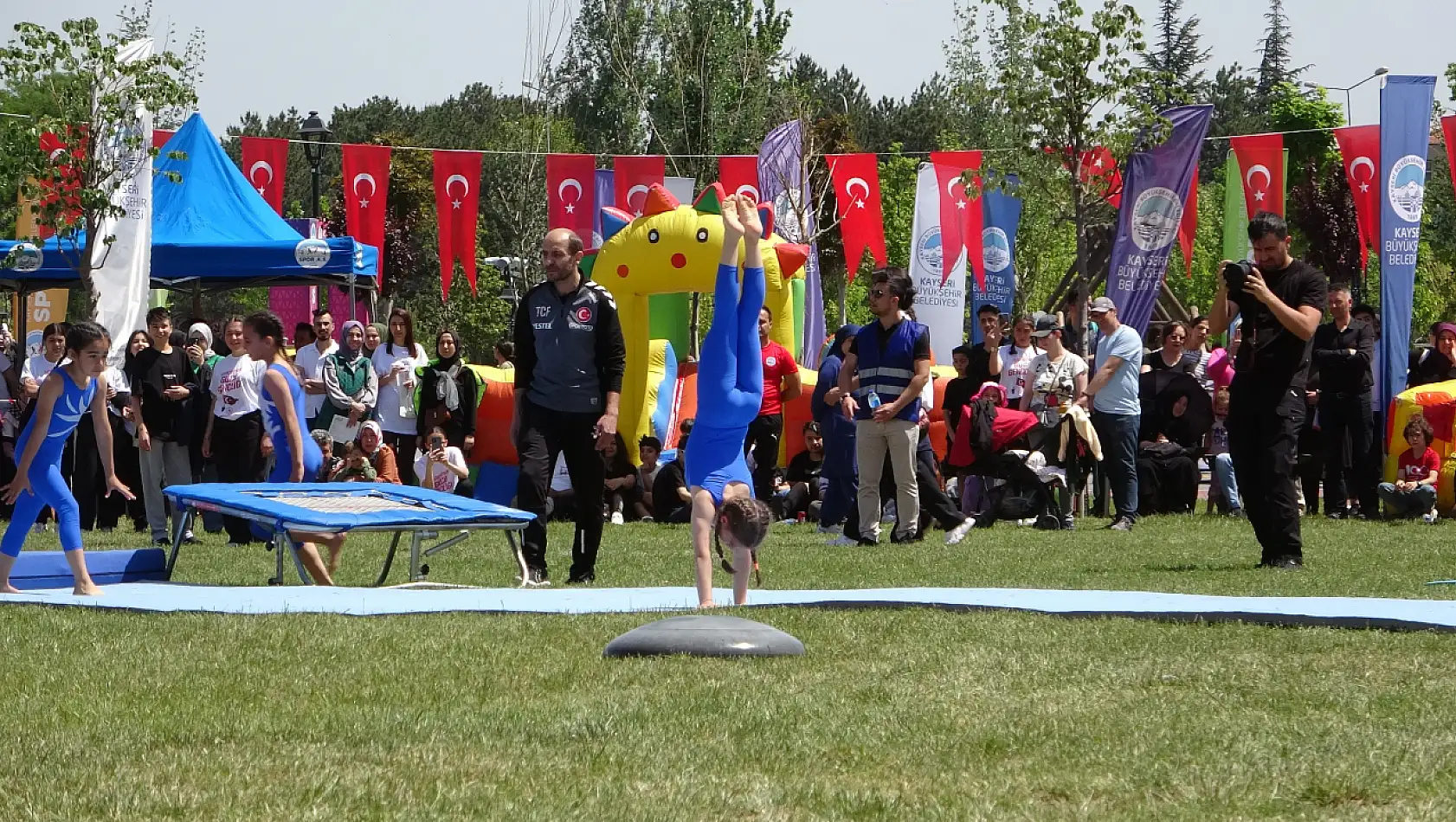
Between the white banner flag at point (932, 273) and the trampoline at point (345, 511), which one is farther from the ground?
the white banner flag at point (932, 273)

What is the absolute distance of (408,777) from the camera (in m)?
4.60

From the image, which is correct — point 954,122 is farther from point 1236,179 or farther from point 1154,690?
point 1154,690

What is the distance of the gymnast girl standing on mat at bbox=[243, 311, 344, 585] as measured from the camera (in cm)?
1064

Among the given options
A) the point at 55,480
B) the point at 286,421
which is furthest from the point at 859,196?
the point at 55,480

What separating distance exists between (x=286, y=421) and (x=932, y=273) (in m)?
18.1

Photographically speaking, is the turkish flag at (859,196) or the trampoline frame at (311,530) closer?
the trampoline frame at (311,530)

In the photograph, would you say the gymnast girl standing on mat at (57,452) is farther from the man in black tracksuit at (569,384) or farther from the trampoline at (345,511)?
the man in black tracksuit at (569,384)

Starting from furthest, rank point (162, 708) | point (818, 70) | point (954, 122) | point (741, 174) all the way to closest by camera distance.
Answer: point (818, 70)
point (954, 122)
point (741, 174)
point (162, 708)

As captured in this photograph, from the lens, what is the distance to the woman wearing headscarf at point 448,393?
1755 cm

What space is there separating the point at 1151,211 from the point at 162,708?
17355mm

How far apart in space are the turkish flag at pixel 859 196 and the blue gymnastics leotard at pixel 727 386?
1897 cm

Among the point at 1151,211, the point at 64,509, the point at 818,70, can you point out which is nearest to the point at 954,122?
the point at 818,70

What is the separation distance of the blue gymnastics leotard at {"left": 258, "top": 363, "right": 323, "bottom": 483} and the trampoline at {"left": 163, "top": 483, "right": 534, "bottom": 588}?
0.24 meters

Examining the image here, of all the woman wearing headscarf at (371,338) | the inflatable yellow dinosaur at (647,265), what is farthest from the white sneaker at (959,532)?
the woman wearing headscarf at (371,338)
